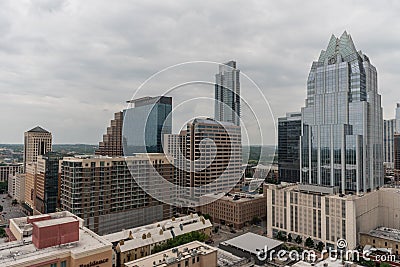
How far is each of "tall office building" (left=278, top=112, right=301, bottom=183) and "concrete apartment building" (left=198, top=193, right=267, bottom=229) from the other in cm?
477

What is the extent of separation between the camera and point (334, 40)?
13.1 meters

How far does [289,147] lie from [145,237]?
11.4m

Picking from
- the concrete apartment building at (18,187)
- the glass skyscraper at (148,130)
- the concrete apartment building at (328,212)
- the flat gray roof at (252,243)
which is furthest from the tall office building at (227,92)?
the concrete apartment building at (18,187)

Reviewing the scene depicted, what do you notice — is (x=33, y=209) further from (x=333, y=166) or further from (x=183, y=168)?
(x=333, y=166)

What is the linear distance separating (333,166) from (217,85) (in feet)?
31.5

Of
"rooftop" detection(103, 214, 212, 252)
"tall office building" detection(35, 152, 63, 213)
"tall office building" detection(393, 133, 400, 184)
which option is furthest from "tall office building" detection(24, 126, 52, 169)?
"tall office building" detection(393, 133, 400, 184)

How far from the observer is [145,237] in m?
7.20

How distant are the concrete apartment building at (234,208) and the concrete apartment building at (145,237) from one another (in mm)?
2431

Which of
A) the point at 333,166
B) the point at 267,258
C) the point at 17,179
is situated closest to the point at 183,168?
the point at 267,258

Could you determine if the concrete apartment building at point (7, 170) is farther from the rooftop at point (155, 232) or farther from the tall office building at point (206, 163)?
the rooftop at point (155, 232)

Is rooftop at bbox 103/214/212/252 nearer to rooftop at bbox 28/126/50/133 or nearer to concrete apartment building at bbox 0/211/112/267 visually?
concrete apartment building at bbox 0/211/112/267

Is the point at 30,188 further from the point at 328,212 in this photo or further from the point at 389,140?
the point at 389,140

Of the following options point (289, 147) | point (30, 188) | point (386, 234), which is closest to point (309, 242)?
point (386, 234)

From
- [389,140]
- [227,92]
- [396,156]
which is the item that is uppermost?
[227,92]
